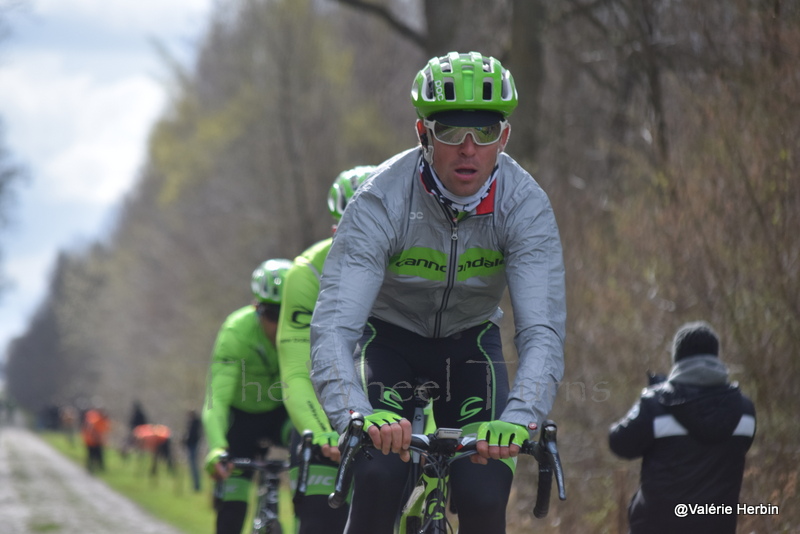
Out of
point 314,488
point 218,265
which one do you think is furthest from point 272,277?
point 218,265

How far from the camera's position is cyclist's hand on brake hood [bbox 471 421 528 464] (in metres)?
3.61

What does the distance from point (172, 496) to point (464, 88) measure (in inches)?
792

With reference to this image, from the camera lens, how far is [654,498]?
5.64m

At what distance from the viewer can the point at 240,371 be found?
296 inches

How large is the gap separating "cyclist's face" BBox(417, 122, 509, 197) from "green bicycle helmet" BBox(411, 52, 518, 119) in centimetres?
12

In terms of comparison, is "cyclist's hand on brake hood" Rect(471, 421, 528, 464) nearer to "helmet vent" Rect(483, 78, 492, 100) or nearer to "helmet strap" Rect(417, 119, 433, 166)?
"helmet strap" Rect(417, 119, 433, 166)

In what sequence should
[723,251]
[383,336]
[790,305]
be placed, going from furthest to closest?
[723,251], [790,305], [383,336]

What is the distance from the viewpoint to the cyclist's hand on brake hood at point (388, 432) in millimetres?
3607

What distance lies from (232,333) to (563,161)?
8998 millimetres

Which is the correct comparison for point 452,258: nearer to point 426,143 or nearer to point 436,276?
point 436,276

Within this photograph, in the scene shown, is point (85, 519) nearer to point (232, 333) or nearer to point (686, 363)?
point (232, 333)

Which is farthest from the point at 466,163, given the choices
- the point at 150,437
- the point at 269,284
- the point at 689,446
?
the point at 150,437

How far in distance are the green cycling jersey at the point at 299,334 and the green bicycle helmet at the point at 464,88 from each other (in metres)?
Answer: 1.83

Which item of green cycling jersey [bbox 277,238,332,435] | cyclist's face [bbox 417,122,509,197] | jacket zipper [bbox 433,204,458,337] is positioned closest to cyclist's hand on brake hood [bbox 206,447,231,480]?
green cycling jersey [bbox 277,238,332,435]
